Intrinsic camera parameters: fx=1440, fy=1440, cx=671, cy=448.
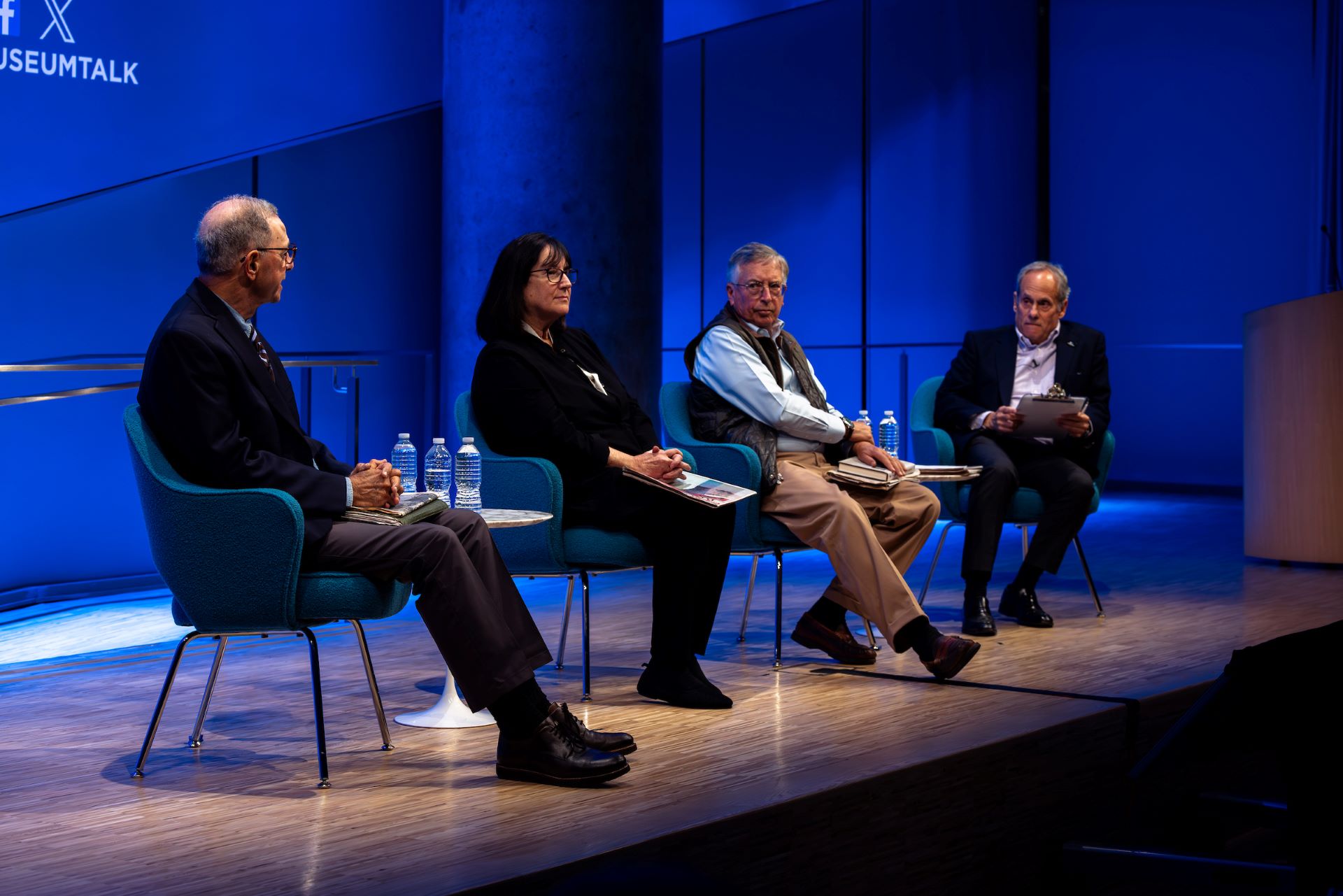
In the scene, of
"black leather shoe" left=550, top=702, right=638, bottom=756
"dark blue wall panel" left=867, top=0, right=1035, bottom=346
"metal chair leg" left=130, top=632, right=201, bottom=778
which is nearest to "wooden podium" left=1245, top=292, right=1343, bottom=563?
"dark blue wall panel" left=867, top=0, right=1035, bottom=346

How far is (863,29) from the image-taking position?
9.76m

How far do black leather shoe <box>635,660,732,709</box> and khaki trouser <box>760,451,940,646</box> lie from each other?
569 millimetres

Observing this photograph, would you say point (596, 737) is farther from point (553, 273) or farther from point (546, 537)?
point (553, 273)

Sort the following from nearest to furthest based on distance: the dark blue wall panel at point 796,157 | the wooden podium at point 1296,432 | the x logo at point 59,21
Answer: the x logo at point 59,21 → the wooden podium at point 1296,432 → the dark blue wall panel at point 796,157

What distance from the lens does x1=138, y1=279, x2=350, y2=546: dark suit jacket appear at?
9.86 ft

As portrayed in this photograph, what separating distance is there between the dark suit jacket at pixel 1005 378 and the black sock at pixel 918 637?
4.52 ft

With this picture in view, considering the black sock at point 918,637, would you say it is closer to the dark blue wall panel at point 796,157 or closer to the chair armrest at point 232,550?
the chair armrest at point 232,550

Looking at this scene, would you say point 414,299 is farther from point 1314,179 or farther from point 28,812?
point 1314,179

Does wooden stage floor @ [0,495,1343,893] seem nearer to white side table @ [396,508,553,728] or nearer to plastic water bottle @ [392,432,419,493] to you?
white side table @ [396,508,553,728]

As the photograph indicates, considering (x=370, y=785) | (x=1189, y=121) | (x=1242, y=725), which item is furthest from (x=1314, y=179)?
(x=370, y=785)

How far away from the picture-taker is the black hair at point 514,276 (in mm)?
3924

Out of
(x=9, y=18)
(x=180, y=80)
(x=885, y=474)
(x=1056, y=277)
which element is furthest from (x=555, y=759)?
(x=180, y=80)

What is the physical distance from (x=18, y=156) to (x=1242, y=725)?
5251 mm

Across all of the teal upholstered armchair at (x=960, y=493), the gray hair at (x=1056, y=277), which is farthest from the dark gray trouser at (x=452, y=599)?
the gray hair at (x=1056, y=277)
